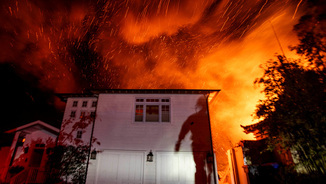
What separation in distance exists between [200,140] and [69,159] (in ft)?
28.3

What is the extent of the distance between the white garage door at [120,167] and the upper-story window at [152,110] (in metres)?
2.39

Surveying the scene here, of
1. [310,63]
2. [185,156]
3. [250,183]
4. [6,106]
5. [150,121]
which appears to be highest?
[6,106]

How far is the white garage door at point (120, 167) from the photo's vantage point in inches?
374

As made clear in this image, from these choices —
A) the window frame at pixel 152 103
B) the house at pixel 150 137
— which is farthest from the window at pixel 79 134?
the window frame at pixel 152 103

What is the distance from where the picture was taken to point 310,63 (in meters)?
7.44

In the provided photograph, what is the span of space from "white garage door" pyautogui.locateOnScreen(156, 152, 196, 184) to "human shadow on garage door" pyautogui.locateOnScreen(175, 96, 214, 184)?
1.09ft

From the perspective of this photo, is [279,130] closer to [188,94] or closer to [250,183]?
[188,94]

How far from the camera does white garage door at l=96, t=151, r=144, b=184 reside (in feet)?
31.2

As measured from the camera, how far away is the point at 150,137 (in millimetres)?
10328

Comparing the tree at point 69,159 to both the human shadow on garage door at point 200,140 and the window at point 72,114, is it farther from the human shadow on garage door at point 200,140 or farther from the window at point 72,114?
the human shadow on garage door at point 200,140

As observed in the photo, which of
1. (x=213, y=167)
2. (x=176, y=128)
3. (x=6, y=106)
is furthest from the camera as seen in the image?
(x=6, y=106)

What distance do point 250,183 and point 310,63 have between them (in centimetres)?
1112

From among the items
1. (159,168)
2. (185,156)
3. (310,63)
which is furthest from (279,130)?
(159,168)

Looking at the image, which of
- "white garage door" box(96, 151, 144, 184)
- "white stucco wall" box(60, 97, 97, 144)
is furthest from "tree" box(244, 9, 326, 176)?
"white stucco wall" box(60, 97, 97, 144)
